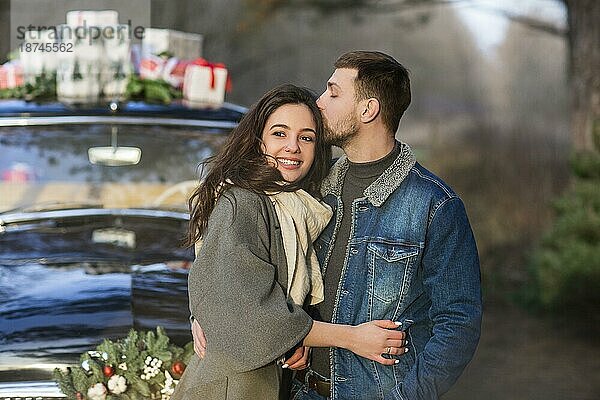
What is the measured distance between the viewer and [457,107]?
442 inches

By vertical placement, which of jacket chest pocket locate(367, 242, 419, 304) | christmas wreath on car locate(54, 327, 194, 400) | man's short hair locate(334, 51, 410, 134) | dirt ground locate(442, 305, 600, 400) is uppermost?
man's short hair locate(334, 51, 410, 134)

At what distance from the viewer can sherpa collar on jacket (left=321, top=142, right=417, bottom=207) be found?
2553mm

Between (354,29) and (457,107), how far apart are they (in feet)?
7.59

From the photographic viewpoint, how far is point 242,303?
2307 millimetres

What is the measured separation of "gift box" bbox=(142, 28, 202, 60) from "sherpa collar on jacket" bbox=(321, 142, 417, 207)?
7.67 feet

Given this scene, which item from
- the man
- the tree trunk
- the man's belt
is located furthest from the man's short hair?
the tree trunk

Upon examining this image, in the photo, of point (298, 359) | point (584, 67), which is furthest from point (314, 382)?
point (584, 67)

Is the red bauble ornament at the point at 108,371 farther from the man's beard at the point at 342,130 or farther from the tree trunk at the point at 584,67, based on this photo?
the tree trunk at the point at 584,67

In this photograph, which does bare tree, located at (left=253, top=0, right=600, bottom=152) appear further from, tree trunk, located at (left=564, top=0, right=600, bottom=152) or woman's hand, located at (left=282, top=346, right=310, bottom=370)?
woman's hand, located at (left=282, top=346, right=310, bottom=370)

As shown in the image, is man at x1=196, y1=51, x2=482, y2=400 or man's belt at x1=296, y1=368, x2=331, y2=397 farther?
man's belt at x1=296, y1=368, x2=331, y2=397

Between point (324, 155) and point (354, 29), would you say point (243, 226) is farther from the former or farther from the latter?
point (354, 29)

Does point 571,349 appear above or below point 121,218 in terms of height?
below

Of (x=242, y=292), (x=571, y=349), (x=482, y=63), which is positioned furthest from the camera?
(x=482, y=63)

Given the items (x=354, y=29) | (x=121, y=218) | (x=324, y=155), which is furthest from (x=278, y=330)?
(x=354, y=29)
